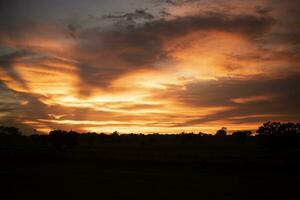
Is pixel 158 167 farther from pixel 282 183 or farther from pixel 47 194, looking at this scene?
pixel 47 194

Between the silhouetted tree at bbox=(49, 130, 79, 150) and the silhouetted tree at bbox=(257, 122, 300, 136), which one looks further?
the silhouetted tree at bbox=(49, 130, 79, 150)

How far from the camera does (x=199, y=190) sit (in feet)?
95.1

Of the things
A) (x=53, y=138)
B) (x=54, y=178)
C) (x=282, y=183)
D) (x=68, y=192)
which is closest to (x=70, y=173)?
(x=54, y=178)

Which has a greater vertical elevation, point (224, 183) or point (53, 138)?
point (53, 138)

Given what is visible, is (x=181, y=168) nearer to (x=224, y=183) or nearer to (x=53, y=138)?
(x=224, y=183)

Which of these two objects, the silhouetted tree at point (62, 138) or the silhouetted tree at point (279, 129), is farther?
the silhouetted tree at point (62, 138)

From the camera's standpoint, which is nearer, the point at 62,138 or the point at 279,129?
the point at 279,129

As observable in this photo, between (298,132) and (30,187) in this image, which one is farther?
(298,132)

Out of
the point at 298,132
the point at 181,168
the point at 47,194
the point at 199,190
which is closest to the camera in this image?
the point at 47,194

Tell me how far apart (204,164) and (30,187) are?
26.4 m

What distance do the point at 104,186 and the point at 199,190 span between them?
850cm

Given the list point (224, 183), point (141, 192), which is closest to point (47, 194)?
point (141, 192)

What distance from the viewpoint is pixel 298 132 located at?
70562mm

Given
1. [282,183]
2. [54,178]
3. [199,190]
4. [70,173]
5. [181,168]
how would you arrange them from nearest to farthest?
[199,190] → [282,183] → [54,178] → [70,173] → [181,168]
